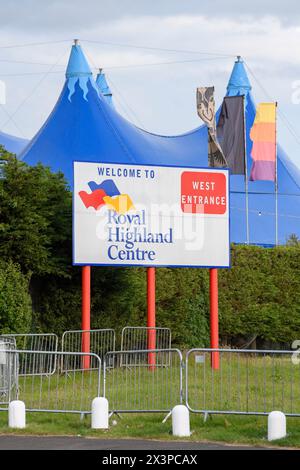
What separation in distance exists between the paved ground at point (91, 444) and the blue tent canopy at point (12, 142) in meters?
37.8

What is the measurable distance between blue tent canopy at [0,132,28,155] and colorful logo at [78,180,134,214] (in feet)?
93.7

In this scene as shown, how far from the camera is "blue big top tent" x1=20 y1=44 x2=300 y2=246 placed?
42.2 metres

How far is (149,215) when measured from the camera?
23.2m

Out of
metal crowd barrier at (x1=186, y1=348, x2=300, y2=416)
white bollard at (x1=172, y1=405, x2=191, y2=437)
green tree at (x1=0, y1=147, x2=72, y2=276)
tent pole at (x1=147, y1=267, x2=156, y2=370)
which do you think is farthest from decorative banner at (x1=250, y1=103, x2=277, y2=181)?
white bollard at (x1=172, y1=405, x2=191, y2=437)

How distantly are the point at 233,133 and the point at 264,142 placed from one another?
118 inches

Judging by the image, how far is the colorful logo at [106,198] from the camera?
22.4 m

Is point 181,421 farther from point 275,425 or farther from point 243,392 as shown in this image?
point 243,392

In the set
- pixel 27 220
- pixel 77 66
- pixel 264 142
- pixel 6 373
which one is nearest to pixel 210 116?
pixel 27 220

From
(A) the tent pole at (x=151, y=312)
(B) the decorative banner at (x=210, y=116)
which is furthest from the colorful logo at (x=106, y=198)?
(B) the decorative banner at (x=210, y=116)

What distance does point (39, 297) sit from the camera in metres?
24.5

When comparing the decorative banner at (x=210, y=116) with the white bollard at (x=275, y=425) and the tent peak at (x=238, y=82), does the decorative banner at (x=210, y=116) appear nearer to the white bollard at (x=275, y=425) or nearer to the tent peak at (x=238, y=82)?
the white bollard at (x=275, y=425)

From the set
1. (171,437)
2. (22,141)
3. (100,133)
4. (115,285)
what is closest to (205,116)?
(115,285)

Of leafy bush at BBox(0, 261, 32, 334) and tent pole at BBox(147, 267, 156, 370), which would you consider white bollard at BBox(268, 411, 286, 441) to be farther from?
tent pole at BBox(147, 267, 156, 370)
